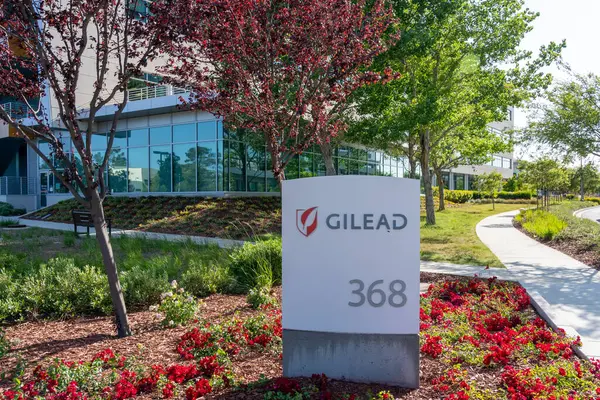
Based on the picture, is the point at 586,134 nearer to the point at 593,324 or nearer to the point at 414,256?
the point at 593,324

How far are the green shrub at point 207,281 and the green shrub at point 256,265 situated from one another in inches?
6.4

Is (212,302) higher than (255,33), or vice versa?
(255,33)

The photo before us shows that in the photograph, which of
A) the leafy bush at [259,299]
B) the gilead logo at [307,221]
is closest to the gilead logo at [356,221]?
the gilead logo at [307,221]

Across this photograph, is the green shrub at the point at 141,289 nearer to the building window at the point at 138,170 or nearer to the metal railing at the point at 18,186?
the building window at the point at 138,170

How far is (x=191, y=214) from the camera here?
18656 mm

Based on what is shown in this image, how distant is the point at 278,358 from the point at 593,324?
3936 millimetres

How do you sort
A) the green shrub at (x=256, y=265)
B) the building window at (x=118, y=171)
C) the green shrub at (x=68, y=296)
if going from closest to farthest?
the green shrub at (x=68, y=296) < the green shrub at (x=256, y=265) < the building window at (x=118, y=171)

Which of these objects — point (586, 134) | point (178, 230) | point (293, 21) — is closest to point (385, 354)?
point (293, 21)

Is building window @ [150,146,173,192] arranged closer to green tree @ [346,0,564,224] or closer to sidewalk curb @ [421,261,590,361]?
green tree @ [346,0,564,224]

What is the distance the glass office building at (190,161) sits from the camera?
878 inches

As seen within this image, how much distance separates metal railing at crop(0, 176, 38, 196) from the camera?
1127 inches

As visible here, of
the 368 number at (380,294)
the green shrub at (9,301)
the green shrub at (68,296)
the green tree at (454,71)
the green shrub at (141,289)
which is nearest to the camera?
the 368 number at (380,294)

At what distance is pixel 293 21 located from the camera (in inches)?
242

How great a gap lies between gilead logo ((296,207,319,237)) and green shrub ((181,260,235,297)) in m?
3.37
